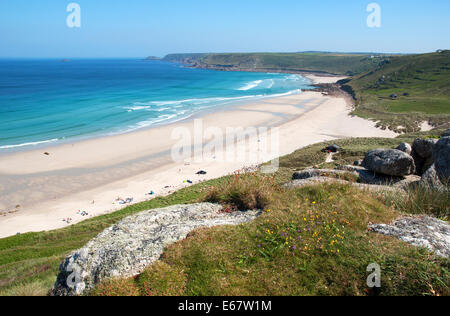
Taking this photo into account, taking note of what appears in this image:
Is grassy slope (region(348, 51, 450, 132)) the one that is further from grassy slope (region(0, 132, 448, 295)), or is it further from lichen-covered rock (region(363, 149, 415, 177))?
grassy slope (region(0, 132, 448, 295))

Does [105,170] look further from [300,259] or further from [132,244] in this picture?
[300,259]

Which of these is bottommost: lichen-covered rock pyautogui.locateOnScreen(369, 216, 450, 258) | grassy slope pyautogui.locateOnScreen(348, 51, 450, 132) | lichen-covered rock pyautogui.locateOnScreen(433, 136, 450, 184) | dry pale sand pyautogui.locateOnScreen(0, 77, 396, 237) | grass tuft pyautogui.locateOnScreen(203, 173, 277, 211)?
dry pale sand pyautogui.locateOnScreen(0, 77, 396, 237)

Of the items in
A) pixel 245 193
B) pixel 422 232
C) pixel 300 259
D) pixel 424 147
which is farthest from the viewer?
pixel 424 147

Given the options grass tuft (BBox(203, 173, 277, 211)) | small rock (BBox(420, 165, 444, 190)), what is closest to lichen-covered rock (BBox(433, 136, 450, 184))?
small rock (BBox(420, 165, 444, 190))

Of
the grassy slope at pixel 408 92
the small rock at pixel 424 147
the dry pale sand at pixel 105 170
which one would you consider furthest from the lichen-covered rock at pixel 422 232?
the grassy slope at pixel 408 92

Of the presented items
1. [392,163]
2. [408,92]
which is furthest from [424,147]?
[408,92]

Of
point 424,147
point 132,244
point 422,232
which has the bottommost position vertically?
point 132,244
